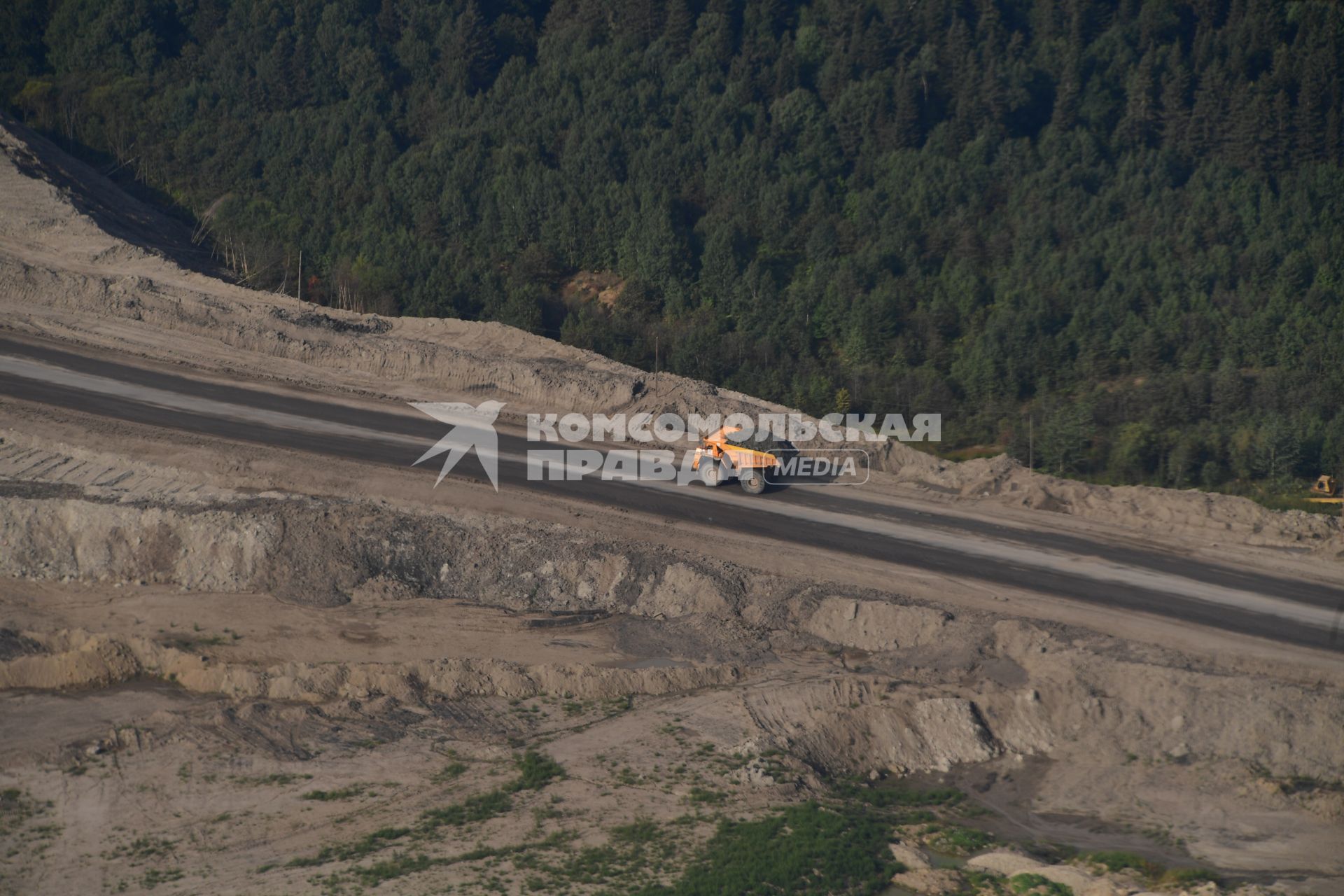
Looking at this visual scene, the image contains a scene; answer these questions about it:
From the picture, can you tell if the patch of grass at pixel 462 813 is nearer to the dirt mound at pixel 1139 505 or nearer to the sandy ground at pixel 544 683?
the sandy ground at pixel 544 683

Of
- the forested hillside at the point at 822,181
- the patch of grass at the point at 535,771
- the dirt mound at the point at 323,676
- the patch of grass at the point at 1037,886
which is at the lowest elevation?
the patch of grass at the point at 1037,886

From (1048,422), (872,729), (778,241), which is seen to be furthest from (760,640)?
(778,241)

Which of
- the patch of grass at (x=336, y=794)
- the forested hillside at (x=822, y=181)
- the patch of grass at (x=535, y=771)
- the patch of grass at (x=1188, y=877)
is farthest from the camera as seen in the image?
the forested hillside at (x=822, y=181)

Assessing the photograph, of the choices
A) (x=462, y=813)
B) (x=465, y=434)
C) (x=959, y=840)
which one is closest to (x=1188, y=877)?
(x=959, y=840)

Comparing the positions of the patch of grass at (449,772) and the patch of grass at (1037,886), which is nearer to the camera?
the patch of grass at (1037,886)

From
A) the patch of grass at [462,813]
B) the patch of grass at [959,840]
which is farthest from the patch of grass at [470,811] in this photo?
the patch of grass at [959,840]

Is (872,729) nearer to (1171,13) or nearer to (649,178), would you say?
(649,178)
